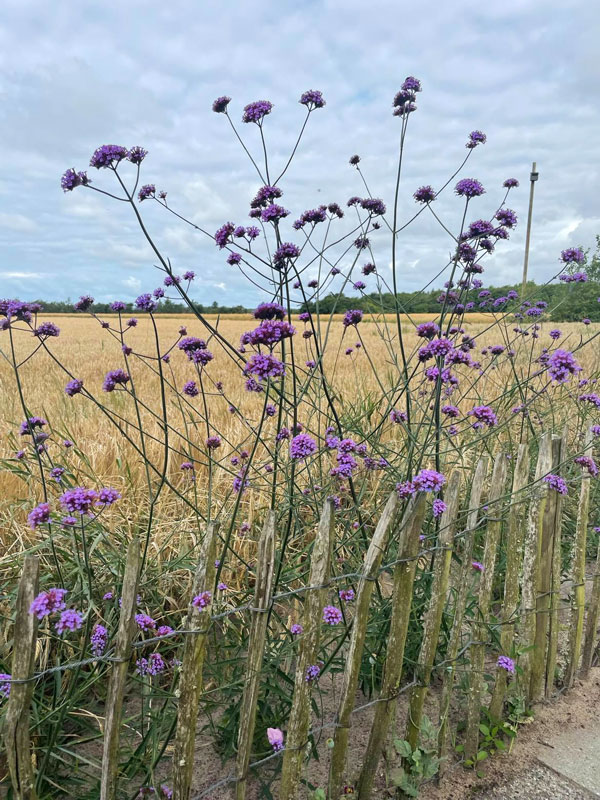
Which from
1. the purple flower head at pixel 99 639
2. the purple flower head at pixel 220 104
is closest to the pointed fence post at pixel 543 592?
the purple flower head at pixel 99 639

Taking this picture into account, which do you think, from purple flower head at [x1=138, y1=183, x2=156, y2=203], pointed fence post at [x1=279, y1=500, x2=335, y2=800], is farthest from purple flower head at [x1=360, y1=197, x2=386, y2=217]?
pointed fence post at [x1=279, y1=500, x2=335, y2=800]

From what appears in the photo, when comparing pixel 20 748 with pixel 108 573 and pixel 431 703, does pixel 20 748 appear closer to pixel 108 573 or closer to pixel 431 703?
pixel 108 573

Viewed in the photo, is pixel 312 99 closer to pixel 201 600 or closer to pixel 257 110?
pixel 257 110

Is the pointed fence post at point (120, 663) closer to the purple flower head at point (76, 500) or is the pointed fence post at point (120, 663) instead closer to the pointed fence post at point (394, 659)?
the purple flower head at point (76, 500)

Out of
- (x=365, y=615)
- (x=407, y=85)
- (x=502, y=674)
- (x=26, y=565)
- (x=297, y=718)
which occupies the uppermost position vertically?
(x=407, y=85)

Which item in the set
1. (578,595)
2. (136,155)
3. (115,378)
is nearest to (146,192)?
(136,155)

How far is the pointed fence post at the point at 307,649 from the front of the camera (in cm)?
154

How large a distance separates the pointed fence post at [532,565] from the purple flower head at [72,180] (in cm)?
218

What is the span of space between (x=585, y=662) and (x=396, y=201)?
2.40 metres

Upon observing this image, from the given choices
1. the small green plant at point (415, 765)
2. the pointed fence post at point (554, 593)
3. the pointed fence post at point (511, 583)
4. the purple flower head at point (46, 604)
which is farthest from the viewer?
the pointed fence post at point (554, 593)

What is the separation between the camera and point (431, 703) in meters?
2.39

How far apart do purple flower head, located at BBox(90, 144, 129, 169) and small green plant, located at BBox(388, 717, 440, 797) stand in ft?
7.80

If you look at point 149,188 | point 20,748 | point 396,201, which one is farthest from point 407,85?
point 20,748

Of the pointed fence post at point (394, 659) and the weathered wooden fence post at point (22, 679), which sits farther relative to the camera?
the pointed fence post at point (394, 659)
